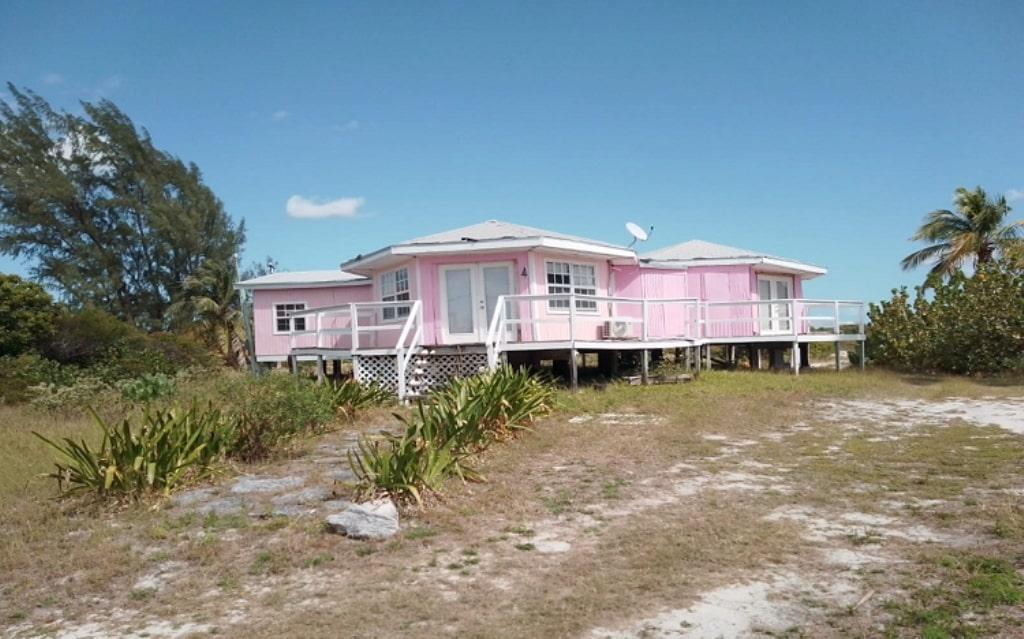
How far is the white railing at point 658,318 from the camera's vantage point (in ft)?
53.7

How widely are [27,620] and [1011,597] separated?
6.48 metres

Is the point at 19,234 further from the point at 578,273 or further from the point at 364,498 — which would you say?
the point at 364,498

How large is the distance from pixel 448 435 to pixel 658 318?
1229 cm

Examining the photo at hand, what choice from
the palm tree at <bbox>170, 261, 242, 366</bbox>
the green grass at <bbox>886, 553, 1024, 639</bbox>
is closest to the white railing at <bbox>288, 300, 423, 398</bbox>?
the green grass at <bbox>886, 553, 1024, 639</bbox>

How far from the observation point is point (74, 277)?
1567 inches

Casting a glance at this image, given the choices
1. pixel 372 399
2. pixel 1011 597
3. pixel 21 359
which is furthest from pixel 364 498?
pixel 21 359

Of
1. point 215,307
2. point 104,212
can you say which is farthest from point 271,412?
point 104,212

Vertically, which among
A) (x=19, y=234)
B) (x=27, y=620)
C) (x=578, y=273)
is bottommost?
(x=27, y=620)

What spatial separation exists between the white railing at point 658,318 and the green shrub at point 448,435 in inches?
Answer: 99.2

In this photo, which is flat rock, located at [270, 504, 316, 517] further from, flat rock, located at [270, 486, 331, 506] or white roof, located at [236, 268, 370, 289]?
white roof, located at [236, 268, 370, 289]

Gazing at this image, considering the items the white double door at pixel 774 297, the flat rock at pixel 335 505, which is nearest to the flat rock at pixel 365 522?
the flat rock at pixel 335 505

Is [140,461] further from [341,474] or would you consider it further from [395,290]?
[395,290]

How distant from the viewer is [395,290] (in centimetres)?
1952

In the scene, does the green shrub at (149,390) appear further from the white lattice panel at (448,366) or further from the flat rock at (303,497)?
the flat rock at (303,497)
